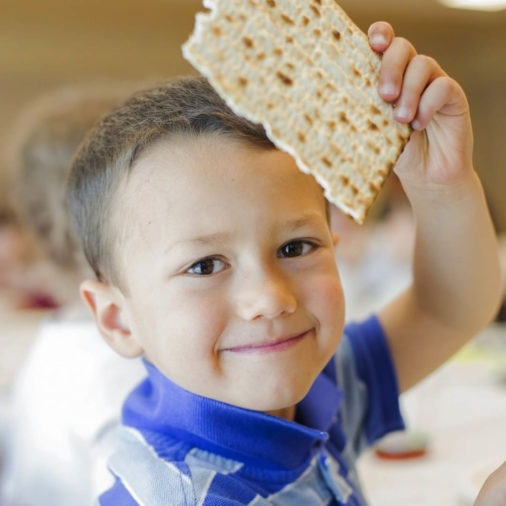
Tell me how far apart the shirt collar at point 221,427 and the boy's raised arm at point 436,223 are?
29cm

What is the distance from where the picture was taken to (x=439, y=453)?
1227 mm

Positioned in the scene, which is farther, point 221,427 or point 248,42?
point 221,427

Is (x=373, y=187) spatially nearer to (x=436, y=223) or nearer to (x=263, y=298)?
(x=263, y=298)

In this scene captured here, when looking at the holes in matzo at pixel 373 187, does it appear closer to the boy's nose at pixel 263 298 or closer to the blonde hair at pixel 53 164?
the boy's nose at pixel 263 298

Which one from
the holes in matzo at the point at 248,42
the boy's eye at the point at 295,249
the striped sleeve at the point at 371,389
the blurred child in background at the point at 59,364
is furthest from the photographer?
the blurred child in background at the point at 59,364

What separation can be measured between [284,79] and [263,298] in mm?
224

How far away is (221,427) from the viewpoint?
2.56ft

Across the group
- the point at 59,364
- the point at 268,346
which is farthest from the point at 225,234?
the point at 59,364

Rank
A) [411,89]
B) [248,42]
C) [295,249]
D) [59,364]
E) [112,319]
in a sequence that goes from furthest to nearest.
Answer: [59,364] → [112,319] → [295,249] → [411,89] → [248,42]

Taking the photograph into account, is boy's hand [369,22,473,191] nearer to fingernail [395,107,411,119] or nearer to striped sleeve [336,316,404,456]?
fingernail [395,107,411,119]

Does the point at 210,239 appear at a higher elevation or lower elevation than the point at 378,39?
lower

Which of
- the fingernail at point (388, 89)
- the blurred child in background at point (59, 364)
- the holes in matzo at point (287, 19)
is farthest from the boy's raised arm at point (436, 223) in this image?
the blurred child in background at point (59, 364)

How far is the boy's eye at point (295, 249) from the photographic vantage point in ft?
2.48

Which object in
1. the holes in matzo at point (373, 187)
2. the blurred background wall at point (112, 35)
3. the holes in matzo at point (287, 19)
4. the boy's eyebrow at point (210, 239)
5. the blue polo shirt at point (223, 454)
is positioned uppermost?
the holes in matzo at point (287, 19)
